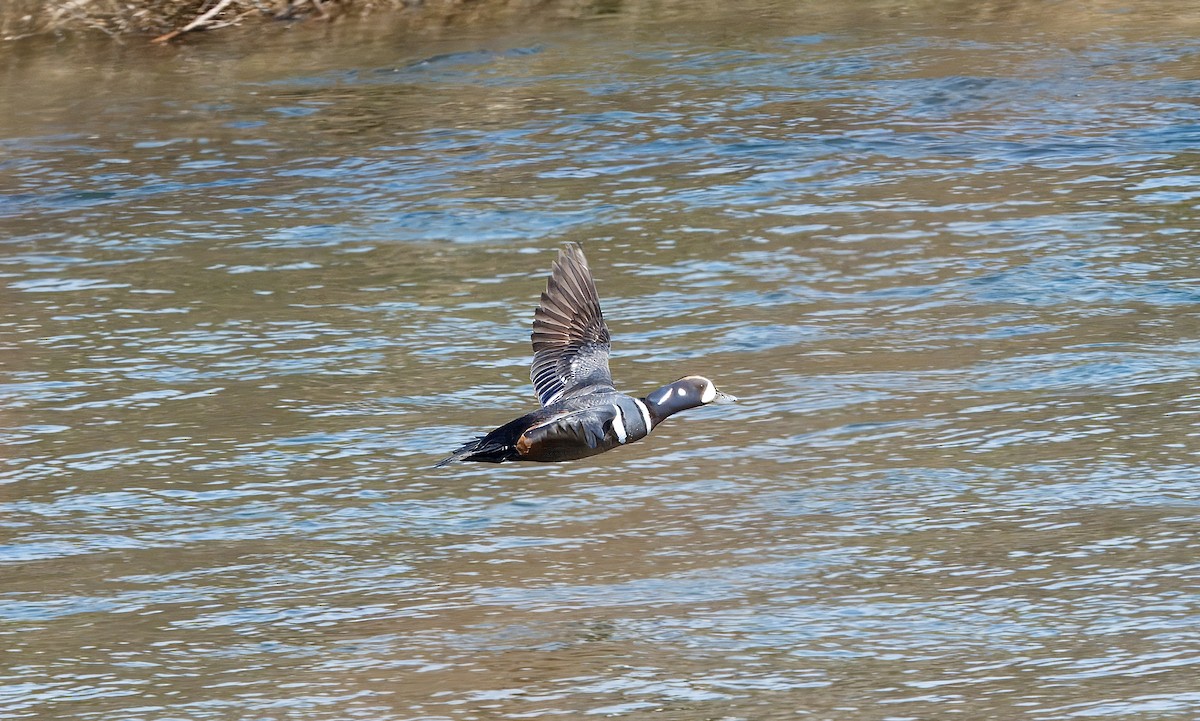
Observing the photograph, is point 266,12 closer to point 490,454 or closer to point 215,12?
point 215,12

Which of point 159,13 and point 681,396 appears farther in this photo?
point 159,13

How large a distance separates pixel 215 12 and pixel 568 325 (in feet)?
29.2

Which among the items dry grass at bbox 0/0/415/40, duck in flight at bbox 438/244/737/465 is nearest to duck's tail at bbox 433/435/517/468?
duck in flight at bbox 438/244/737/465

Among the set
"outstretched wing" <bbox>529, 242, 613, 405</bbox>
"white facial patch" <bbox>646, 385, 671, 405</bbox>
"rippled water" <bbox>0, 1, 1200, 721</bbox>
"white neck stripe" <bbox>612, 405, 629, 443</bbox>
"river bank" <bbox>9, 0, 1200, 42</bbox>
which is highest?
"river bank" <bbox>9, 0, 1200, 42</bbox>

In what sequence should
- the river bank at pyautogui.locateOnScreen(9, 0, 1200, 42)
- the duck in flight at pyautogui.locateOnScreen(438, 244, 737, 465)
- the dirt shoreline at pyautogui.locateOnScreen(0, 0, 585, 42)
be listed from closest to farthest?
1. the duck in flight at pyautogui.locateOnScreen(438, 244, 737, 465)
2. the river bank at pyautogui.locateOnScreen(9, 0, 1200, 42)
3. the dirt shoreline at pyautogui.locateOnScreen(0, 0, 585, 42)

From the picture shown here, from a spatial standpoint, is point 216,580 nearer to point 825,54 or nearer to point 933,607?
point 933,607

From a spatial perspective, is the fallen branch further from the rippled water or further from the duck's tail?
the duck's tail

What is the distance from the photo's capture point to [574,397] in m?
5.78

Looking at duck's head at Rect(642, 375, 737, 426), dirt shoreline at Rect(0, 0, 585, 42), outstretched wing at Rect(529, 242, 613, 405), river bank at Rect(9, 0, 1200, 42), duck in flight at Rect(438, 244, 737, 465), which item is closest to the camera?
duck in flight at Rect(438, 244, 737, 465)

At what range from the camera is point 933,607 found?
224 inches

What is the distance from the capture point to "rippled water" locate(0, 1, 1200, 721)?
5.49m

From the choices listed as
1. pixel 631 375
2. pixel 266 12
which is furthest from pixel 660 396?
pixel 266 12

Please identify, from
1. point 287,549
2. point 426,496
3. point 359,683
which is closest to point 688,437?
Result: point 426,496

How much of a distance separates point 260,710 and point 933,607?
1.91m
